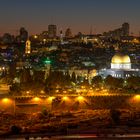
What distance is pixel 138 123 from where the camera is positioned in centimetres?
2123

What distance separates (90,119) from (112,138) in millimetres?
5059

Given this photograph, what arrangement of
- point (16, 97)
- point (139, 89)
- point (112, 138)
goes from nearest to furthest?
point (112, 138)
point (16, 97)
point (139, 89)

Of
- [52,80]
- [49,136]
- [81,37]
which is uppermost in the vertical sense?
[81,37]

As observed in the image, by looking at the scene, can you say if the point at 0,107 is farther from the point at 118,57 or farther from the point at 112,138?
the point at 118,57

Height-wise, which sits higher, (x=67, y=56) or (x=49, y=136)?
(x=67, y=56)

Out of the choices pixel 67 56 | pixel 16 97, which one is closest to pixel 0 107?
pixel 16 97

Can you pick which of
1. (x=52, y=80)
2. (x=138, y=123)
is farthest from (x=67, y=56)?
(x=138, y=123)

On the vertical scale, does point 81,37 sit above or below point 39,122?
above

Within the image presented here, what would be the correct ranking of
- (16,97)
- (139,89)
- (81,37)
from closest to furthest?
(16,97) → (139,89) → (81,37)

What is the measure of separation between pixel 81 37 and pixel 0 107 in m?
72.3

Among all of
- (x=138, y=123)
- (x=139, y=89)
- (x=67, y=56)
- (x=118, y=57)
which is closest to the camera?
(x=138, y=123)

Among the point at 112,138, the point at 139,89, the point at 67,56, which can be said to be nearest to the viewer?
the point at 112,138

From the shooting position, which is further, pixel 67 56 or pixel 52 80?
pixel 67 56

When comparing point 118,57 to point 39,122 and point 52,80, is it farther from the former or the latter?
point 39,122
